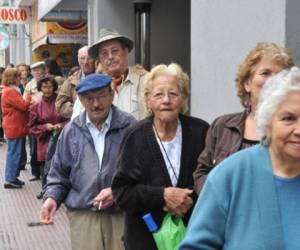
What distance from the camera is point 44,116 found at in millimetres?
9227

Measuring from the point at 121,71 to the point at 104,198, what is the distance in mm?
1184

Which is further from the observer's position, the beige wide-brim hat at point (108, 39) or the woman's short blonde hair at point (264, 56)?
the beige wide-brim hat at point (108, 39)

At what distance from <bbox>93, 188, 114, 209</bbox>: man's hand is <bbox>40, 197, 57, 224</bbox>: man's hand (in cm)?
30

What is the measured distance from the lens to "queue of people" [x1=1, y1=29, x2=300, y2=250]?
2.20 m

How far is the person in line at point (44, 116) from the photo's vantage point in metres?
9.06

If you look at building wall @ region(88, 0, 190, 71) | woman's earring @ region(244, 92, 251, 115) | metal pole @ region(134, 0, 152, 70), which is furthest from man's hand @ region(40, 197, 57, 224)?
building wall @ region(88, 0, 190, 71)

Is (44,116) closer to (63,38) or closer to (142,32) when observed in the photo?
(142,32)

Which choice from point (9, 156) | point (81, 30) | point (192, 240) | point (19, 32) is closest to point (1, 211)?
point (9, 156)

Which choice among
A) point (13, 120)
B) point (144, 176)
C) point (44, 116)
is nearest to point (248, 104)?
point (144, 176)

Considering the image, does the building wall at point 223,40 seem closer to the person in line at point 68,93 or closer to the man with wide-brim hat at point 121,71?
the man with wide-brim hat at point 121,71

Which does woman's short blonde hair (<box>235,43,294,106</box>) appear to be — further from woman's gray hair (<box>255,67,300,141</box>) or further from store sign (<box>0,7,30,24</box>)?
store sign (<box>0,7,30,24</box>)

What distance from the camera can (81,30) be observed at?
55.1 feet

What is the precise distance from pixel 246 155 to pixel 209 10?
3.21 m

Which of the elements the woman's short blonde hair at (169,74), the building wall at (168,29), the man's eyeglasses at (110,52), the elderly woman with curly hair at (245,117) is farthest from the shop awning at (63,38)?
the elderly woman with curly hair at (245,117)
